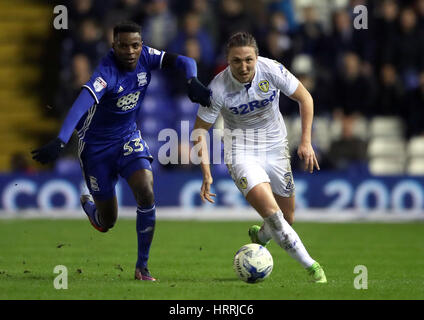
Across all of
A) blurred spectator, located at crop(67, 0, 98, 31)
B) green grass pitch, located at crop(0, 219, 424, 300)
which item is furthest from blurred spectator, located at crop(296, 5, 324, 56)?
blurred spectator, located at crop(67, 0, 98, 31)

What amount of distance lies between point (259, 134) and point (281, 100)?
8475 mm

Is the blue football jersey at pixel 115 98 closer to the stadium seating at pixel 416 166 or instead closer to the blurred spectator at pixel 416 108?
the blurred spectator at pixel 416 108

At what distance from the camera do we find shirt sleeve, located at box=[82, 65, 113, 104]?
840 cm

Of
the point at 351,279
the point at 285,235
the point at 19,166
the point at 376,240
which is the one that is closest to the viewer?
the point at 285,235

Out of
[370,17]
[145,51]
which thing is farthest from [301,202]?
[145,51]

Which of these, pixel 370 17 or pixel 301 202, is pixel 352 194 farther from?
pixel 370 17

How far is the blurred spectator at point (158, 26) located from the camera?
62.5 feet

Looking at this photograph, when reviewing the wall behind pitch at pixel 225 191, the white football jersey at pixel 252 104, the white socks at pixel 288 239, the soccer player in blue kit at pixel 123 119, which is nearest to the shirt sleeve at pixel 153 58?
the soccer player in blue kit at pixel 123 119

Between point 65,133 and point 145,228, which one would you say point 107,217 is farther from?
point 65,133

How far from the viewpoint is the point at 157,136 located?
1783 cm

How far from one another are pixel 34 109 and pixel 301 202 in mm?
7098

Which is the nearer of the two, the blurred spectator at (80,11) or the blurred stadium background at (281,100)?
the blurred stadium background at (281,100)

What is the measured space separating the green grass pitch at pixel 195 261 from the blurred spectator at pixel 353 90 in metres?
2.86

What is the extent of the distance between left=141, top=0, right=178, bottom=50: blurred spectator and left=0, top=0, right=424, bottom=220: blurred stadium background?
27 mm
